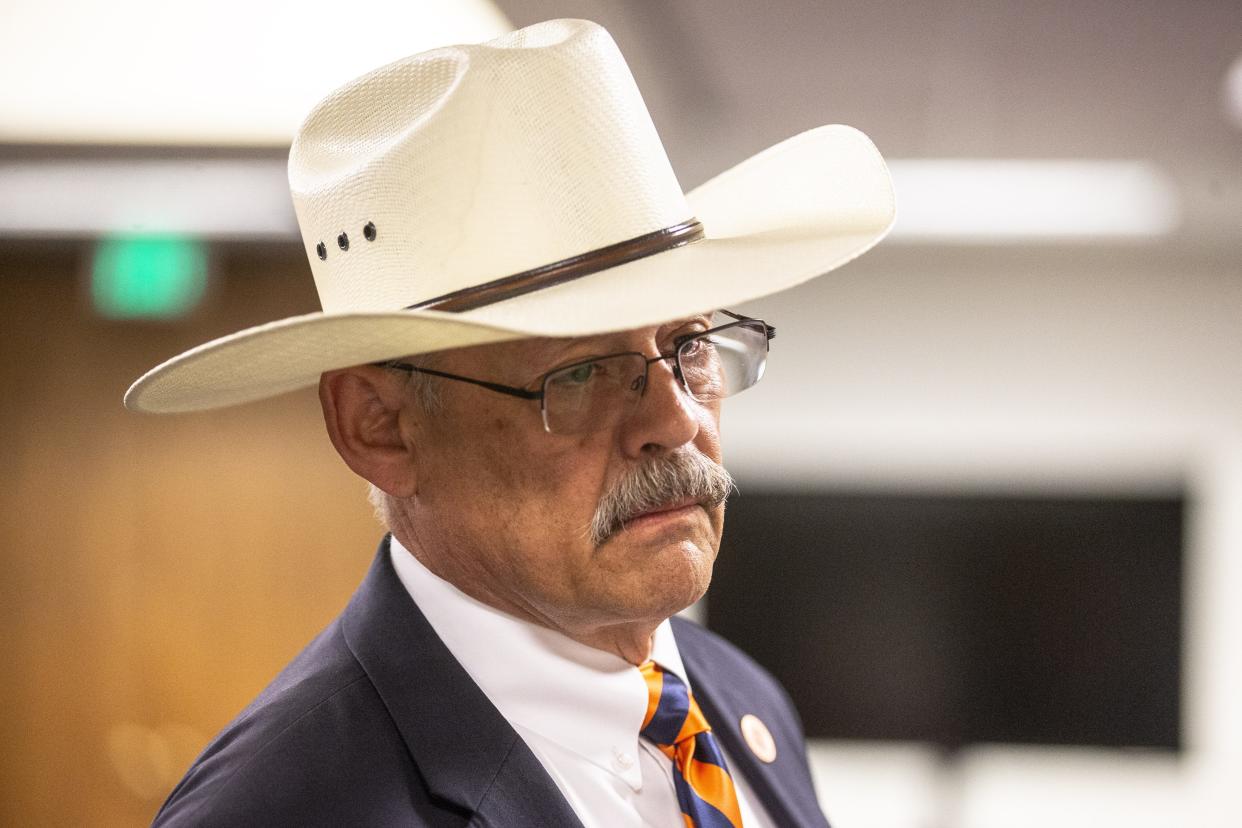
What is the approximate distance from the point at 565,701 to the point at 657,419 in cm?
30

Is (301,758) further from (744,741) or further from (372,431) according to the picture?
(744,741)

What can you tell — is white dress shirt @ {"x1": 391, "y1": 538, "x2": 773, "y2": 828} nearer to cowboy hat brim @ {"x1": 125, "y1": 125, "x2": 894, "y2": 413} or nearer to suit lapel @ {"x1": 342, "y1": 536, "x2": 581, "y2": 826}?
suit lapel @ {"x1": 342, "y1": 536, "x2": 581, "y2": 826}

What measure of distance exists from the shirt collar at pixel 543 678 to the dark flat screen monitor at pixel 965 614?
6.35 feet

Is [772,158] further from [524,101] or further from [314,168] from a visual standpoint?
[314,168]

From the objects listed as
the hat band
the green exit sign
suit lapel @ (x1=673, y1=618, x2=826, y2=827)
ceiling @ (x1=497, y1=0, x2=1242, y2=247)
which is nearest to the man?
the hat band

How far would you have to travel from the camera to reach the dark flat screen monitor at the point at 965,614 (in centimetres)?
303

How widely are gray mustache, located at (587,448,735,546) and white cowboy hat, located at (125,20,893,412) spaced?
18 centimetres

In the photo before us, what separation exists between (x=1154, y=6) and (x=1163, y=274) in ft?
3.44

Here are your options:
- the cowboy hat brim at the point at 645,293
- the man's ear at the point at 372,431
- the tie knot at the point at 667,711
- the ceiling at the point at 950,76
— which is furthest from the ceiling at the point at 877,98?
the tie knot at the point at 667,711

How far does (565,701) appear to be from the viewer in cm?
112

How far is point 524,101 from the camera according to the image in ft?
3.34

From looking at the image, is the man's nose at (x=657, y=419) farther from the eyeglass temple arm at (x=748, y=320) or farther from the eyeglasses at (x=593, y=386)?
the eyeglass temple arm at (x=748, y=320)

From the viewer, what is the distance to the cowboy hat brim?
2.98ft

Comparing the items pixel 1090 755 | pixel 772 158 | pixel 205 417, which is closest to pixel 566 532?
pixel 772 158
